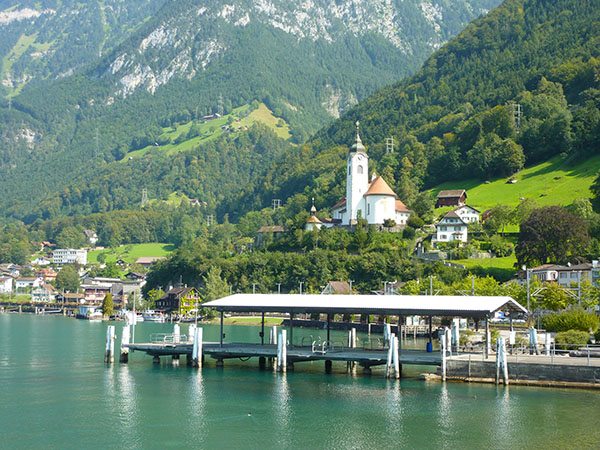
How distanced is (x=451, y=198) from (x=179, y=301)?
171 ft

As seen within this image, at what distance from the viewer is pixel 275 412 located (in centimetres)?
5284

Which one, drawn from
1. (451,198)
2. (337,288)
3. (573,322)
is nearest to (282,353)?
(573,322)

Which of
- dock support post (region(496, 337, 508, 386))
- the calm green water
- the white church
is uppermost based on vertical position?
the white church

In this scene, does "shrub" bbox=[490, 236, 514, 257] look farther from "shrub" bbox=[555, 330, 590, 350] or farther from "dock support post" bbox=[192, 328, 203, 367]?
"dock support post" bbox=[192, 328, 203, 367]

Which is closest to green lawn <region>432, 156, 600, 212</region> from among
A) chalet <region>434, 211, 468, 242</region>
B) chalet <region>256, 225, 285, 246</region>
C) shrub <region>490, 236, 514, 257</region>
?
shrub <region>490, 236, 514, 257</region>

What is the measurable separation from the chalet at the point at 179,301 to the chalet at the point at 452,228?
150 ft

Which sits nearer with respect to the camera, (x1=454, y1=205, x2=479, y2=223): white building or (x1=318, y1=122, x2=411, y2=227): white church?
(x1=454, y1=205, x2=479, y2=223): white building

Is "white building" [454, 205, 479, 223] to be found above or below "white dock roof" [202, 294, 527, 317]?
above

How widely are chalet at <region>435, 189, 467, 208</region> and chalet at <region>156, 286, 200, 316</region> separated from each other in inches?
1821

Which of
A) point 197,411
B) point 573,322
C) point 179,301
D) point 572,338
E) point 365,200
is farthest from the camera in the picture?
point 179,301

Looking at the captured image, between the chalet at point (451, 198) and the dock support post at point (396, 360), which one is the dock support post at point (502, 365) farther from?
the chalet at point (451, 198)

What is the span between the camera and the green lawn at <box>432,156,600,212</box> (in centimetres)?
15138

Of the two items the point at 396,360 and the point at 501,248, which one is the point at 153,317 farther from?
the point at 396,360

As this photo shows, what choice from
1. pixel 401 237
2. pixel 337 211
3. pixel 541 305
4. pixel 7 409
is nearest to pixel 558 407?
pixel 7 409
